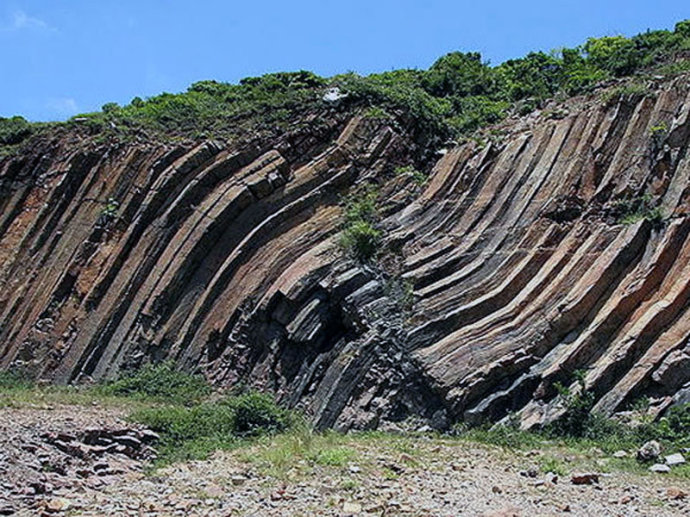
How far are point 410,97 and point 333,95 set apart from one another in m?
2.18

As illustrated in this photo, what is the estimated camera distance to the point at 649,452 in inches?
469

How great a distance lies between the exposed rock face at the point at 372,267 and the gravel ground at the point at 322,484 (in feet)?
8.35

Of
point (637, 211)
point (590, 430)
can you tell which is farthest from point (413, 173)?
point (590, 430)

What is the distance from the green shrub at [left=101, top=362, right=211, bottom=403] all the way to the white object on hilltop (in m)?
8.16

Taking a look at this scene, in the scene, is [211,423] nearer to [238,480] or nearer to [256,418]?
[256,418]

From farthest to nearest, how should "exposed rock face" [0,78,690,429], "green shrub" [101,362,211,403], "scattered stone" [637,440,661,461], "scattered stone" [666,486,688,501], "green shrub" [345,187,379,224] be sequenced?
1. "green shrub" [345,187,379,224]
2. "green shrub" [101,362,211,403]
3. "exposed rock face" [0,78,690,429]
4. "scattered stone" [637,440,661,461]
5. "scattered stone" [666,486,688,501]

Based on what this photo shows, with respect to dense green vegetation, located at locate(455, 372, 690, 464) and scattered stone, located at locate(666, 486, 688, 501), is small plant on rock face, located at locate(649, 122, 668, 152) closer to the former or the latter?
dense green vegetation, located at locate(455, 372, 690, 464)

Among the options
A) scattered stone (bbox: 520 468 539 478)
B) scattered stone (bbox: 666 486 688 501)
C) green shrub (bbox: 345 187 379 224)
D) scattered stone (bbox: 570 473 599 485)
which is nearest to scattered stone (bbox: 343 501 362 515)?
scattered stone (bbox: 520 468 539 478)

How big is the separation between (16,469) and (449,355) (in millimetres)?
8012

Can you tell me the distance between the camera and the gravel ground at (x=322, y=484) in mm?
9625

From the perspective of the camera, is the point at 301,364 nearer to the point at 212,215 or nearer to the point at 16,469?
the point at 212,215

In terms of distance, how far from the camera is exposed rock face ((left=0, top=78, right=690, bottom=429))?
1491 centimetres

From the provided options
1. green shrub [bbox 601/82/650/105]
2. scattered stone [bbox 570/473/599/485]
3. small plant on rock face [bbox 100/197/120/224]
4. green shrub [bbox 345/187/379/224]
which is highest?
green shrub [bbox 601/82/650/105]

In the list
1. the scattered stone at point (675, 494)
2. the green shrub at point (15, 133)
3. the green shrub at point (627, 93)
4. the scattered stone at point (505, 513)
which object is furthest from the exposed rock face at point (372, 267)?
the scattered stone at point (505, 513)
